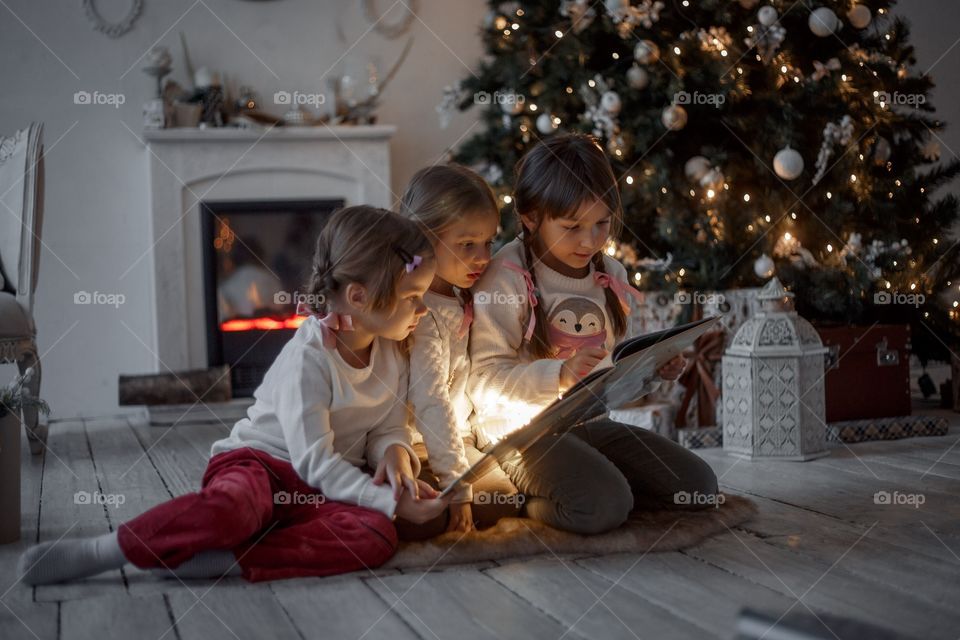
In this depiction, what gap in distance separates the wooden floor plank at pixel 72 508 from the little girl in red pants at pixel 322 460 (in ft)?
0.09

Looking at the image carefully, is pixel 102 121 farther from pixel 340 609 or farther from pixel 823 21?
pixel 340 609

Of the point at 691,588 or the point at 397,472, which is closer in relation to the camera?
the point at 691,588

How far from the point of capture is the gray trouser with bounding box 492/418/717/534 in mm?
1565

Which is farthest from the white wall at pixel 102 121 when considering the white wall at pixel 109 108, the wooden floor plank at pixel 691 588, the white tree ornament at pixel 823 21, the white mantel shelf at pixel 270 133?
the wooden floor plank at pixel 691 588

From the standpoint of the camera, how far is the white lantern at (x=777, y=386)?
2.22 meters

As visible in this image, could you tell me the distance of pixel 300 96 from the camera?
3.79 metres

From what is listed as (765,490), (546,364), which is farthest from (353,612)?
(765,490)

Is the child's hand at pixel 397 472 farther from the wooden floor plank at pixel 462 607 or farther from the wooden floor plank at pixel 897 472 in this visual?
the wooden floor plank at pixel 897 472

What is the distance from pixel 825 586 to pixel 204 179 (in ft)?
9.41

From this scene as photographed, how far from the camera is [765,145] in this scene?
2.80 meters

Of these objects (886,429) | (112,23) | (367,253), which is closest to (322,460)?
(367,253)

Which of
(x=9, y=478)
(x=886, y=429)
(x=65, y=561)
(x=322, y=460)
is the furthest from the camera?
(x=886, y=429)

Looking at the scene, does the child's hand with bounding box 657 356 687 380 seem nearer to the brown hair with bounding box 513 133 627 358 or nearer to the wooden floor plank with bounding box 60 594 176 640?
the brown hair with bounding box 513 133 627 358

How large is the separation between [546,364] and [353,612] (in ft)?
1.76
